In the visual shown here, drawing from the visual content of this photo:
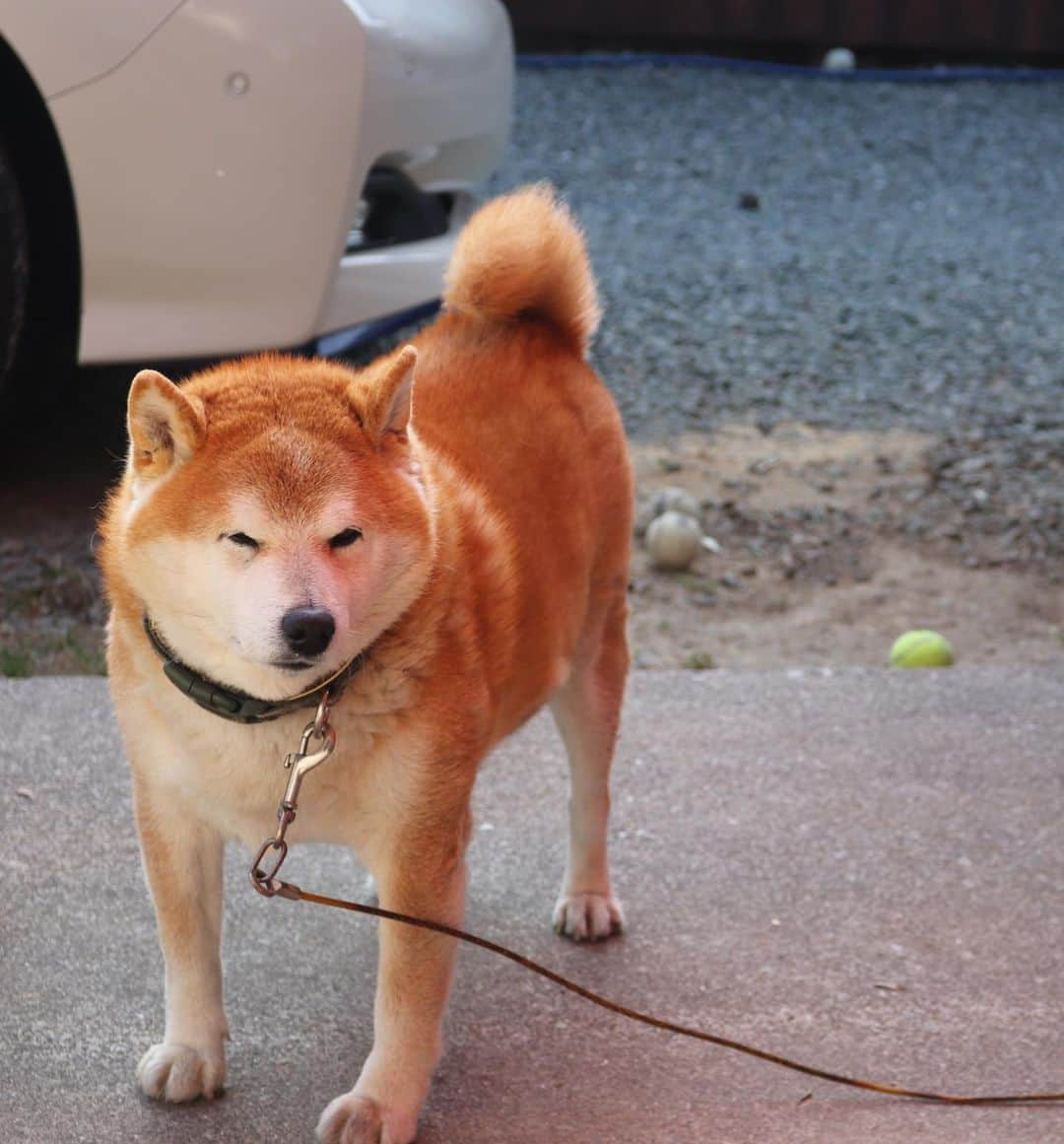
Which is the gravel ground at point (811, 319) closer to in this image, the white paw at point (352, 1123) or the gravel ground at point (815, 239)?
the gravel ground at point (815, 239)

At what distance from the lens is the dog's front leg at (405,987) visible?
2213mm

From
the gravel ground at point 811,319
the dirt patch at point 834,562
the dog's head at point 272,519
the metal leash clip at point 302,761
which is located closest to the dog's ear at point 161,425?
the dog's head at point 272,519

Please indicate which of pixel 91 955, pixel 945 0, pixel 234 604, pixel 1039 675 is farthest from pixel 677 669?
pixel 945 0

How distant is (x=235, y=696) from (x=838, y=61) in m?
9.85

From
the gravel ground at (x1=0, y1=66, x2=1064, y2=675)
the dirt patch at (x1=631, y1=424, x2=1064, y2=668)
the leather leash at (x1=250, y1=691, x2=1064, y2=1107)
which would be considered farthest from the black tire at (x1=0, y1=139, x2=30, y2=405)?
the leather leash at (x1=250, y1=691, x2=1064, y2=1107)

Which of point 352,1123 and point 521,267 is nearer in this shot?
point 352,1123

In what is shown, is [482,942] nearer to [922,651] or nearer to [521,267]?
[521,267]

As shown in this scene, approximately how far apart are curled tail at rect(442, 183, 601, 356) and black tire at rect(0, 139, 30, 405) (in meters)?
1.55

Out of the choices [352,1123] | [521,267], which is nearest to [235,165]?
[521,267]

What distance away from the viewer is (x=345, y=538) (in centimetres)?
205

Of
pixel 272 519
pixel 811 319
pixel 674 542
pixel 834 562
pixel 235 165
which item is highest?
pixel 272 519

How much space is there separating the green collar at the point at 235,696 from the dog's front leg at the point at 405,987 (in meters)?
0.23

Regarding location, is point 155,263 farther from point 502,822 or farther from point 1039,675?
point 1039,675

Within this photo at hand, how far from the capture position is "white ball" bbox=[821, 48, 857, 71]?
1095 cm
